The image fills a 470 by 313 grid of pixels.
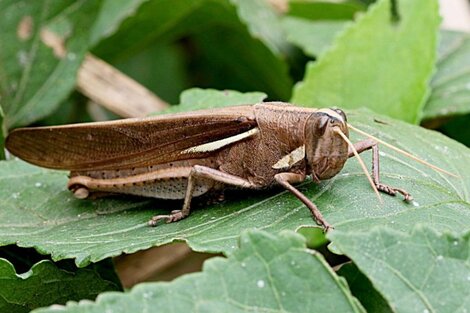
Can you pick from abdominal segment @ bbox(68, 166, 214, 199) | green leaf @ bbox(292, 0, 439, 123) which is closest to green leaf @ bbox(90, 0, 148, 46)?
green leaf @ bbox(292, 0, 439, 123)

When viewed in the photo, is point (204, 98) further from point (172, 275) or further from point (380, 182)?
point (380, 182)

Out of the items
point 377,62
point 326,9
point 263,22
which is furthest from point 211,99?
point 326,9

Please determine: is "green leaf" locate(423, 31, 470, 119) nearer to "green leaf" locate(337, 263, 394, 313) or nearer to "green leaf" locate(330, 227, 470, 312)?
"green leaf" locate(337, 263, 394, 313)

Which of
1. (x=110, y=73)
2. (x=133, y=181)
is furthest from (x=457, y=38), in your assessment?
(x=133, y=181)

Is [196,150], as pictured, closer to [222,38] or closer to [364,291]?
[364,291]

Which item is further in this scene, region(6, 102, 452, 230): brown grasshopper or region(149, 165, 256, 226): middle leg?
region(149, 165, 256, 226): middle leg

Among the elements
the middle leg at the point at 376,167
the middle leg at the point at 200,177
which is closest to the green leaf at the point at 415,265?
the middle leg at the point at 376,167

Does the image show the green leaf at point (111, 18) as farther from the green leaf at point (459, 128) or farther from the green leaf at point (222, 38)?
the green leaf at point (459, 128)
